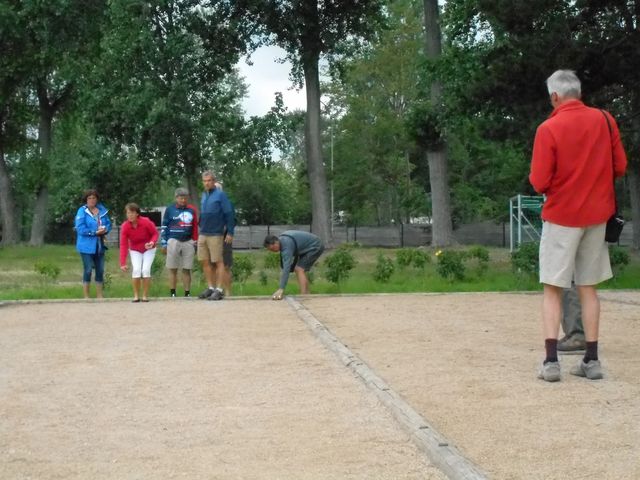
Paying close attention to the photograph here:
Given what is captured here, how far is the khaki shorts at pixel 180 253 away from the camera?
14633 millimetres

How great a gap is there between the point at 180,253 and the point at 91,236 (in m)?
1.35

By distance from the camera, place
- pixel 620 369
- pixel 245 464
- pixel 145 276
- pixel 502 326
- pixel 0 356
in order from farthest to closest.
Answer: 1. pixel 145 276
2. pixel 502 326
3. pixel 0 356
4. pixel 620 369
5. pixel 245 464

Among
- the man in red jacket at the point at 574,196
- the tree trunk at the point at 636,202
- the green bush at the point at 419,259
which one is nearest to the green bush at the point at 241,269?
the green bush at the point at 419,259

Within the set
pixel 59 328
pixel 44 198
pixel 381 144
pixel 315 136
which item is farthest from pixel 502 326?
Answer: pixel 381 144

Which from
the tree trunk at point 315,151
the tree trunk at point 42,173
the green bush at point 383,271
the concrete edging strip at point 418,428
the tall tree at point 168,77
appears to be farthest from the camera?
the tree trunk at point 42,173

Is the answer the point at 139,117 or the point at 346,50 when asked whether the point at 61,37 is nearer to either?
the point at 139,117

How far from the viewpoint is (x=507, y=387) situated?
6402mm

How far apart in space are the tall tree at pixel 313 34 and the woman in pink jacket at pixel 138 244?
2045cm

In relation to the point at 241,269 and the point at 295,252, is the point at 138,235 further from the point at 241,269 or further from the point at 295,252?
the point at 241,269

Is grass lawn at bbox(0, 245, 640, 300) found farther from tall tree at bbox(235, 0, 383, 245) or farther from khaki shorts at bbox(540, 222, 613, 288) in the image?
tall tree at bbox(235, 0, 383, 245)

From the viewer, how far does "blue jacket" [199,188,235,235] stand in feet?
45.8

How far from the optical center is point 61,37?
128 feet

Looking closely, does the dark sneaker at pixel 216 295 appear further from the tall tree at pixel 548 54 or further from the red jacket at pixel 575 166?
the tall tree at pixel 548 54

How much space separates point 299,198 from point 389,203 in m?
6.01
